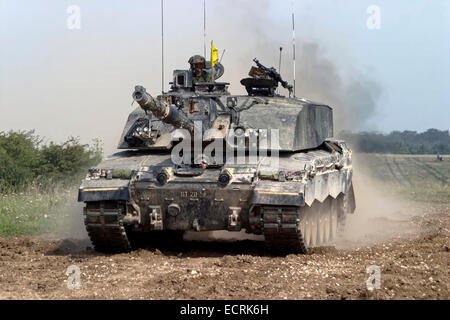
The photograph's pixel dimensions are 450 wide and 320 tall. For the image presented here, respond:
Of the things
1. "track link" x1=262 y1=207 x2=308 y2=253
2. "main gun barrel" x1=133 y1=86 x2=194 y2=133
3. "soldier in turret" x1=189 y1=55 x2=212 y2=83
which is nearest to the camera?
"main gun barrel" x1=133 y1=86 x2=194 y2=133

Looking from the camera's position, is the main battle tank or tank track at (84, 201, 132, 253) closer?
the main battle tank

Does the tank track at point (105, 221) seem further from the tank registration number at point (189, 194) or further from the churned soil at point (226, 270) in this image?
the tank registration number at point (189, 194)

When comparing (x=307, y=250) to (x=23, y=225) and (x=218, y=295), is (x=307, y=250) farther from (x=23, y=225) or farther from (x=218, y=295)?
(x=23, y=225)

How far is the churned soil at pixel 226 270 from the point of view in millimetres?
9016

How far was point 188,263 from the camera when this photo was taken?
11758mm

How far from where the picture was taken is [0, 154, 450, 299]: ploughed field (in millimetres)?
9078

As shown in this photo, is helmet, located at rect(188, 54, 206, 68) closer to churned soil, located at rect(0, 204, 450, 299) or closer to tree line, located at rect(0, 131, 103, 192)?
churned soil, located at rect(0, 204, 450, 299)

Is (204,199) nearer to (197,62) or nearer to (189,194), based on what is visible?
(189,194)

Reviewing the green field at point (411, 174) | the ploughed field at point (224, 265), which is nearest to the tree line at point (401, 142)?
the green field at point (411, 174)

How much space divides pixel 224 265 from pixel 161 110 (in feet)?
8.28

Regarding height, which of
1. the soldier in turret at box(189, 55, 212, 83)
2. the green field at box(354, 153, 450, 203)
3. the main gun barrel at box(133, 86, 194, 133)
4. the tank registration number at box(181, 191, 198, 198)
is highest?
the soldier in turret at box(189, 55, 212, 83)

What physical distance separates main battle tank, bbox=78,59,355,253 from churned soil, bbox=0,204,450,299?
0.53 metres

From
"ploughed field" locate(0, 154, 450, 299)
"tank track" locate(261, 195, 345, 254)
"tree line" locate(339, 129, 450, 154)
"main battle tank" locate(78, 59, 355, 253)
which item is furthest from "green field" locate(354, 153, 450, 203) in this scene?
"main battle tank" locate(78, 59, 355, 253)

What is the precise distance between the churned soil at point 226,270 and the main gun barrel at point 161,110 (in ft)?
7.21
